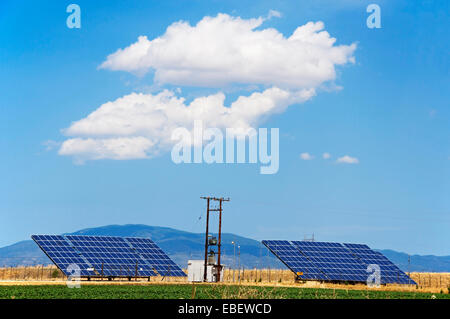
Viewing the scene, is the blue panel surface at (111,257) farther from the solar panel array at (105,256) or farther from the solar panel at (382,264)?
the solar panel at (382,264)

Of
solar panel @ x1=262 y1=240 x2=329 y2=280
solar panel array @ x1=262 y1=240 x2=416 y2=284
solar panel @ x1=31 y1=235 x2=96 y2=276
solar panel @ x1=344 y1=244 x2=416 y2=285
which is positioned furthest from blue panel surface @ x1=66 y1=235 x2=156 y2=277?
solar panel @ x1=344 y1=244 x2=416 y2=285

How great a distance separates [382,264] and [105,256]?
29659 millimetres

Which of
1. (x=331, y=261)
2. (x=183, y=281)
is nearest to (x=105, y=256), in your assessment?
(x=183, y=281)

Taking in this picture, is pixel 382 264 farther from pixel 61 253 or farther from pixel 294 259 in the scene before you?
pixel 61 253

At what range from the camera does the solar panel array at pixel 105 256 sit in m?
61.8

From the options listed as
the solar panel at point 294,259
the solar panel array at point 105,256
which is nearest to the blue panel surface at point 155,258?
the solar panel array at point 105,256

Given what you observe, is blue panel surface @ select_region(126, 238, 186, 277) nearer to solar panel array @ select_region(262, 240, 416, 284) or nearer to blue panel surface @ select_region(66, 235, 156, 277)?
blue panel surface @ select_region(66, 235, 156, 277)

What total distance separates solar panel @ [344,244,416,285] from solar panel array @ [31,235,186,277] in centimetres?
2036

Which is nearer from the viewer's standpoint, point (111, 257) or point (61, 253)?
point (61, 253)

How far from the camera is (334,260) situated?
69.8 metres
